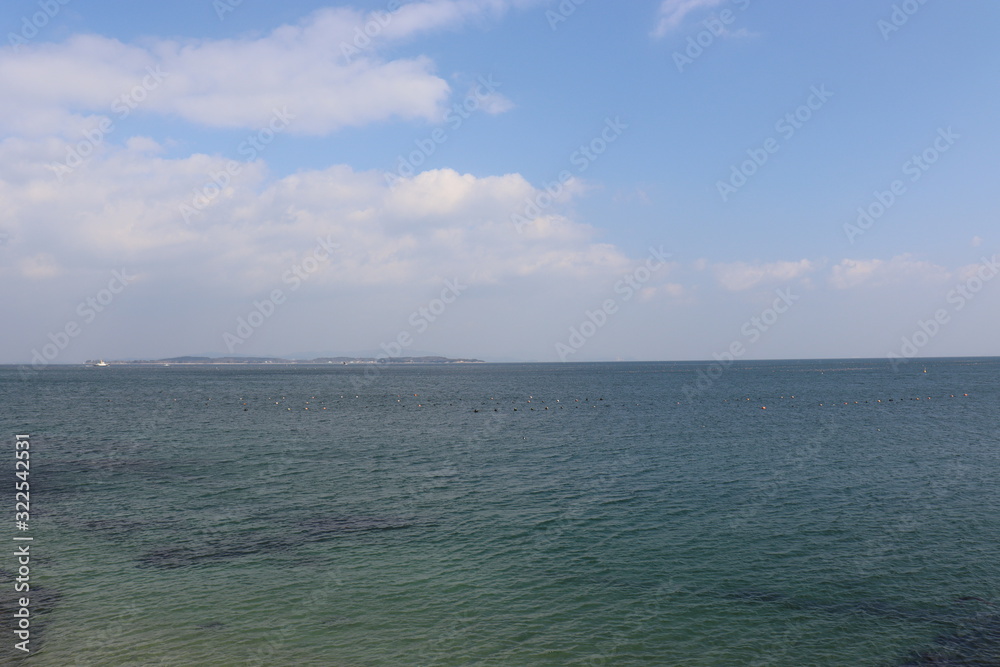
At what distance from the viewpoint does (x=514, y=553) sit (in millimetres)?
29094

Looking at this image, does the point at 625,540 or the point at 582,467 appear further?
the point at 582,467

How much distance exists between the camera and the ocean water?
20422 mm

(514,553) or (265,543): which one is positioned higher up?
(514,553)

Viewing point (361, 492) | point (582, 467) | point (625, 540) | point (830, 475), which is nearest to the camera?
point (625, 540)

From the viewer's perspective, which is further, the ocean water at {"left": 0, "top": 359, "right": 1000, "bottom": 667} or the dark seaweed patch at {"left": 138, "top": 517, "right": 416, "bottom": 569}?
the dark seaweed patch at {"left": 138, "top": 517, "right": 416, "bottom": 569}

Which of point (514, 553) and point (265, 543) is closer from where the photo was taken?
point (514, 553)

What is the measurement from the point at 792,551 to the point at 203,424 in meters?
74.1

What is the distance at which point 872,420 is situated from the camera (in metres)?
83.6

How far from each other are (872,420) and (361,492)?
236ft

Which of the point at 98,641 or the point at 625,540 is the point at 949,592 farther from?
the point at 98,641

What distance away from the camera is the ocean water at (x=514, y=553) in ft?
67.0

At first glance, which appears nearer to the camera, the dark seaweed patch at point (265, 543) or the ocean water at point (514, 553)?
the ocean water at point (514, 553)

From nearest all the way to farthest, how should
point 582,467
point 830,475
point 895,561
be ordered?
point 895,561, point 830,475, point 582,467

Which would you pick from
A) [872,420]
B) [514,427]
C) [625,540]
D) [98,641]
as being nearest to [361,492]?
[625,540]
